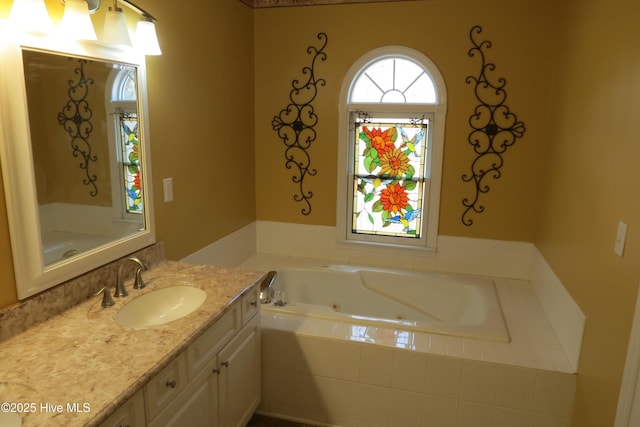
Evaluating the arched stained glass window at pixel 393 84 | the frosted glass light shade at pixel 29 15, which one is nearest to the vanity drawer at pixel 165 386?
the frosted glass light shade at pixel 29 15

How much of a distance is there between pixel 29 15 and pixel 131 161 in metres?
0.77

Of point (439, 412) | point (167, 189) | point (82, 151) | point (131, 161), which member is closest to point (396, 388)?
point (439, 412)

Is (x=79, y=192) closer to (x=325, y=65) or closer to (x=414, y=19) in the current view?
(x=325, y=65)

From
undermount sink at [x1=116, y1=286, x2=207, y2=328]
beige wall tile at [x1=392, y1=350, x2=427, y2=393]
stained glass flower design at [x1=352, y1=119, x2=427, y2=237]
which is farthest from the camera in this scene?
stained glass flower design at [x1=352, y1=119, x2=427, y2=237]

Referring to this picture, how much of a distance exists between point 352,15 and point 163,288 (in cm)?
228

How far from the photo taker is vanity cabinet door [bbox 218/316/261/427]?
1882 millimetres

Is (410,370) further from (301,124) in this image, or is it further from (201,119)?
(301,124)

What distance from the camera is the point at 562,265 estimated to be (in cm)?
235

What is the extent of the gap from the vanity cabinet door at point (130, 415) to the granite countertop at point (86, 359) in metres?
0.07

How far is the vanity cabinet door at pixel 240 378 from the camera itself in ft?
6.17

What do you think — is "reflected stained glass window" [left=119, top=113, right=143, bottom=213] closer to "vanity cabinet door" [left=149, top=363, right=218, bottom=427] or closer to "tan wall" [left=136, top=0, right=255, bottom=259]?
"tan wall" [left=136, top=0, right=255, bottom=259]

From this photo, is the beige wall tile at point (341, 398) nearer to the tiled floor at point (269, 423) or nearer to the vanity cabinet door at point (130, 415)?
the tiled floor at point (269, 423)

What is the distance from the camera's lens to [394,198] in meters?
3.33

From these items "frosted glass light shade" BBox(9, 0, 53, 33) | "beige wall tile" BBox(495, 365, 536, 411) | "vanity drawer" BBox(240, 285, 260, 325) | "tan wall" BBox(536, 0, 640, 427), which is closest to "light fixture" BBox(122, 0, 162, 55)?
"frosted glass light shade" BBox(9, 0, 53, 33)
